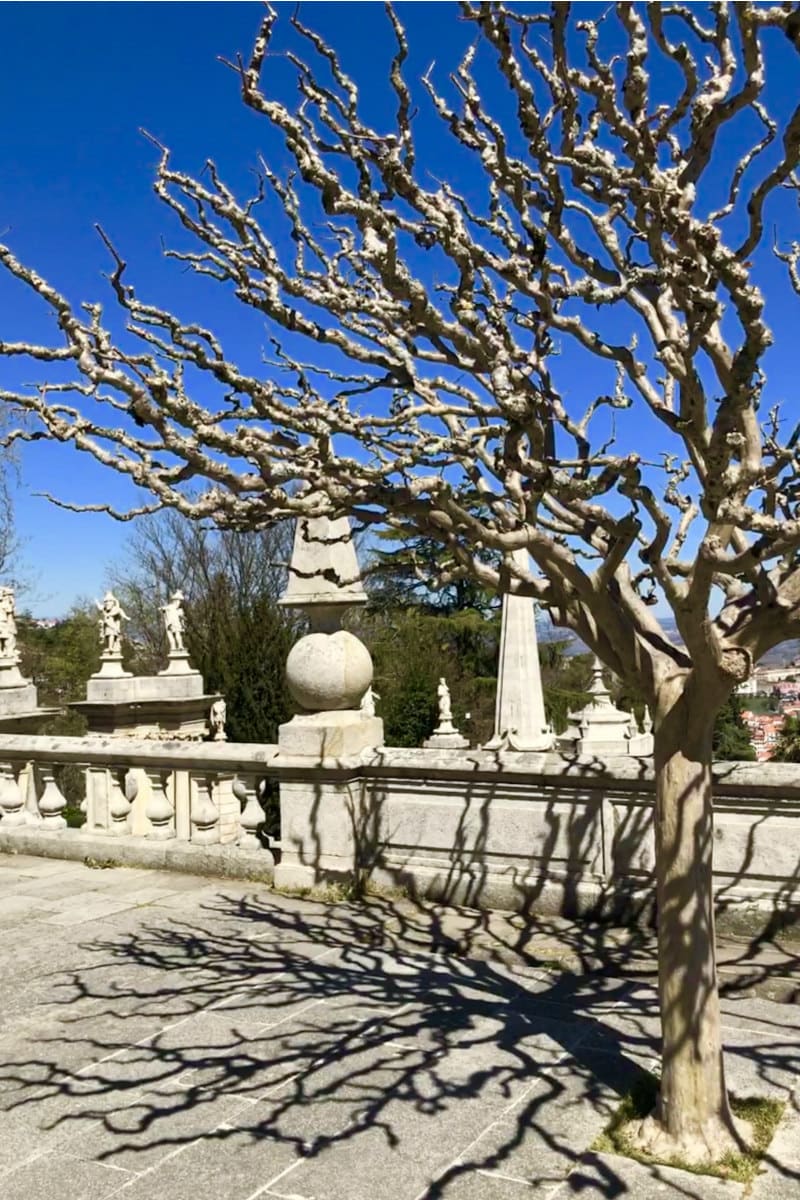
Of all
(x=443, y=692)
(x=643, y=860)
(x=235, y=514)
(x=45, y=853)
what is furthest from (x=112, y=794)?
(x=443, y=692)

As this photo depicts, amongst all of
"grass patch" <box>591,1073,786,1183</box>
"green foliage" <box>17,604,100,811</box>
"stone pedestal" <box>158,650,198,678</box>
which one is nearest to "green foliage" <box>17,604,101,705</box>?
"green foliage" <box>17,604,100,811</box>

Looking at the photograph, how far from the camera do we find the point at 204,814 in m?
7.78

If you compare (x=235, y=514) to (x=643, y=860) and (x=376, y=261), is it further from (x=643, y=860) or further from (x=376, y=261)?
(x=643, y=860)

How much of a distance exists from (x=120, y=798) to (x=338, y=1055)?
15.6ft

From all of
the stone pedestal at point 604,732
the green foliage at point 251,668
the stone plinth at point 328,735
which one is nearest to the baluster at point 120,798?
the stone plinth at point 328,735

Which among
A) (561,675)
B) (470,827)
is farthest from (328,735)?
(561,675)

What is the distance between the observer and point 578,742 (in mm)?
19500

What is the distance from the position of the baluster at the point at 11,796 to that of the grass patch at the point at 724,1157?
6708mm

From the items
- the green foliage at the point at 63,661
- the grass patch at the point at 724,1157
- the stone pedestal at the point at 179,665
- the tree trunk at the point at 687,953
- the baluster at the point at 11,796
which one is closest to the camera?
the grass patch at the point at 724,1157

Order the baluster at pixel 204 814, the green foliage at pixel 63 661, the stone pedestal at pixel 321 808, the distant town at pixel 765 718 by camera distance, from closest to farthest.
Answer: the stone pedestal at pixel 321 808 < the baluster at pixel 204 814 < the distant town at pixel 765 718 < the green foliage at pixel 63 661

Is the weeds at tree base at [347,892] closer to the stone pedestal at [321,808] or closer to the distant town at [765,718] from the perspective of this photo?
the stone pedestal at [321,808]

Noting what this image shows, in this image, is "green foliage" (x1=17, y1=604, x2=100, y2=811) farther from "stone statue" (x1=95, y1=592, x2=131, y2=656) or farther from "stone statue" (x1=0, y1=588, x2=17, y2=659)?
"stone statue" (x1=0, y1=588, x2=17, y2=659)

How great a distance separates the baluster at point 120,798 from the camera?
8383 mm

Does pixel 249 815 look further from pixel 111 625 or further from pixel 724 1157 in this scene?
pixel 111 625
